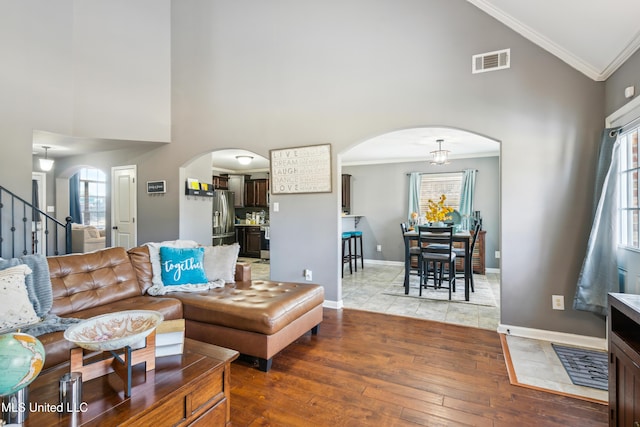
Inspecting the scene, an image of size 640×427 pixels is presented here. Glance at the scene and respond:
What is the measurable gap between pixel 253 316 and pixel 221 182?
640cm

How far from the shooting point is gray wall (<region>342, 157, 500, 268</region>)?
246 inches

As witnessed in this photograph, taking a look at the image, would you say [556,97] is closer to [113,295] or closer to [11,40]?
[113,295]

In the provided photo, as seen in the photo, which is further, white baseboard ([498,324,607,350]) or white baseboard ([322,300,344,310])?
white baseboard ([322,300,344,310])

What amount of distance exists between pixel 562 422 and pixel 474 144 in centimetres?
450

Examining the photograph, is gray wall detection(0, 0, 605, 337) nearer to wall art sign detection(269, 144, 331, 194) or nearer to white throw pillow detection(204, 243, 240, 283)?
wall art sign detection(269, 144, 331, 194)

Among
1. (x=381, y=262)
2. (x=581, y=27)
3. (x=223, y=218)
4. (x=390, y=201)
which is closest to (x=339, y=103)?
(x=581, y=27)

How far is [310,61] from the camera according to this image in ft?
12.9

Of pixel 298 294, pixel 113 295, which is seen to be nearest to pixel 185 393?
pixel 298 294

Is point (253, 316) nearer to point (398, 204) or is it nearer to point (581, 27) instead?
point (581, 27)

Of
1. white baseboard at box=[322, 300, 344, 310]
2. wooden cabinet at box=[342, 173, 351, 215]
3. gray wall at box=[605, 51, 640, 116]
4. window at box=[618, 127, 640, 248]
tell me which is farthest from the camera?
wooden cabinet at box=[342, 173, 351, 215]

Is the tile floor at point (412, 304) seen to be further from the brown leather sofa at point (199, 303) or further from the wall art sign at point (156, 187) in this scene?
the wall art sign at point (156, 187)

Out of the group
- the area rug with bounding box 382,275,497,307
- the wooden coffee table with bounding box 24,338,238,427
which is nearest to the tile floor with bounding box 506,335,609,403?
the area rug with bounding box 382,275,497,307

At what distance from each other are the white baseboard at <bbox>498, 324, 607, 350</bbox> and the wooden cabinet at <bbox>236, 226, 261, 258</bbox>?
5968mm

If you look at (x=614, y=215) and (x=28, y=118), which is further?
(x=28, y=118)
